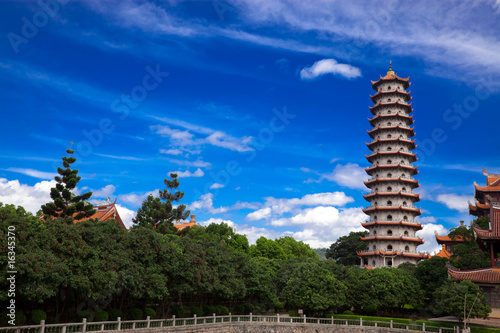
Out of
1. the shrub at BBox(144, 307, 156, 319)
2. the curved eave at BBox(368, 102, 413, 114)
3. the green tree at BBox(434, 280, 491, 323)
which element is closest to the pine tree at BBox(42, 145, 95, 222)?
the shrub at BBox(144, 307, 156, 319)

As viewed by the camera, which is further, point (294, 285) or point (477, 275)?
point (294, 285)

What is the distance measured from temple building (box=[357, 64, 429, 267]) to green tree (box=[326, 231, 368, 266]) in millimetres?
10591

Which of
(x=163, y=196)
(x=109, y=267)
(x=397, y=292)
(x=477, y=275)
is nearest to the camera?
(x=109, y=267)

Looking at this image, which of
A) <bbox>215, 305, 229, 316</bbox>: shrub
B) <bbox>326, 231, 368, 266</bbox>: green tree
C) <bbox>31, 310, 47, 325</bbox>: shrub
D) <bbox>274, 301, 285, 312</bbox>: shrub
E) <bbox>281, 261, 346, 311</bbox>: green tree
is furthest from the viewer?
<bbox>326, 231, 368, 266</bbox>: green tree

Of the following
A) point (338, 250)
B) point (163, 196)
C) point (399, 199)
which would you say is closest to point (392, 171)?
point (399, 199)

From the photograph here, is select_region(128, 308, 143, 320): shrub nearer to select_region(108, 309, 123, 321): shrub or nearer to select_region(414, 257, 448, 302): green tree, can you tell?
select_region(108, 309, 123, 321): shrub

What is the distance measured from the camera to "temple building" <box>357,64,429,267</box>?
5331 cm

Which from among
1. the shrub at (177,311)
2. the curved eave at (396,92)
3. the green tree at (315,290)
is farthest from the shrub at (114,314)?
the curved eave at (396,92)

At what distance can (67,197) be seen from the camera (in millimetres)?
33719

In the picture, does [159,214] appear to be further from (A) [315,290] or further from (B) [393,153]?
(B) [393,153]

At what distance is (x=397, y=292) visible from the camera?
36156mm

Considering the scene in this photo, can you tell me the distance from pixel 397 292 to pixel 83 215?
2772 cm

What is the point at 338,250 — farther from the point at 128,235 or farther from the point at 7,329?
the point at 7,329

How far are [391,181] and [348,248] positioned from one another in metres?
17.9
